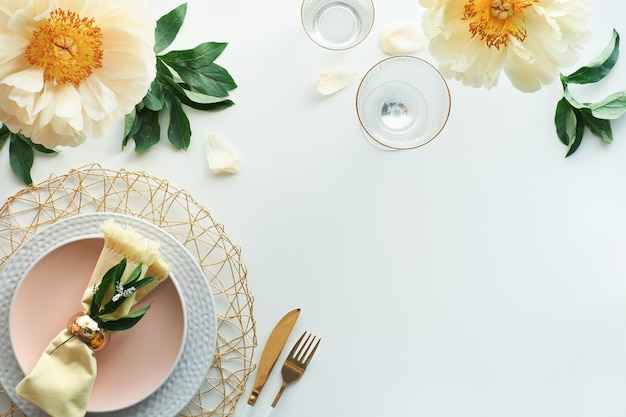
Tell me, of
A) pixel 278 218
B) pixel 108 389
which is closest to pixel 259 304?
pixel 278 218

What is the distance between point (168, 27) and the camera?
3.62 ft

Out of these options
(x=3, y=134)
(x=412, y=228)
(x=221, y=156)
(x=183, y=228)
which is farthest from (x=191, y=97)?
(x=412, y=228)

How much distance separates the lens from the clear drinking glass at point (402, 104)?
112 centimetres

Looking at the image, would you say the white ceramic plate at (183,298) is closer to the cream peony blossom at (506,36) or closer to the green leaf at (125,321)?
the green leaf at (125,321)

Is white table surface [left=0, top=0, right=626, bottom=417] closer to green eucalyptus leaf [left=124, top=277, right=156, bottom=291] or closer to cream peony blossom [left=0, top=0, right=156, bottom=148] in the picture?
green eucalyptus leaf [left=124, top=277, right=156, bottom=291]

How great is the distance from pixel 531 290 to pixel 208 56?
723 millimetres

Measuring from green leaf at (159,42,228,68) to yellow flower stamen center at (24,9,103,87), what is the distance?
30 centimetres

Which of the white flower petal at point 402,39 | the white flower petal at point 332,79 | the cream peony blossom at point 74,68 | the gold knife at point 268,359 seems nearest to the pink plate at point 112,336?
the gold knife at point 268,359

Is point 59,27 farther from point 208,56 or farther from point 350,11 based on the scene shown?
point 350,11

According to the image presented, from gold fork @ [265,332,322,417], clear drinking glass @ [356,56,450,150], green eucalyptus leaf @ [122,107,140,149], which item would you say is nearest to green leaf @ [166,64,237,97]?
green eucalyptus leaf @ [122,107,140,149]

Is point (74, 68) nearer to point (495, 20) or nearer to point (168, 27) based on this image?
point (168, 27)

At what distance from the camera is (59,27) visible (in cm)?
78

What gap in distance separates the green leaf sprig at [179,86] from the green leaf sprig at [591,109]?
0.60m

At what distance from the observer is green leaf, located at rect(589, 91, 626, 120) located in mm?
1145
